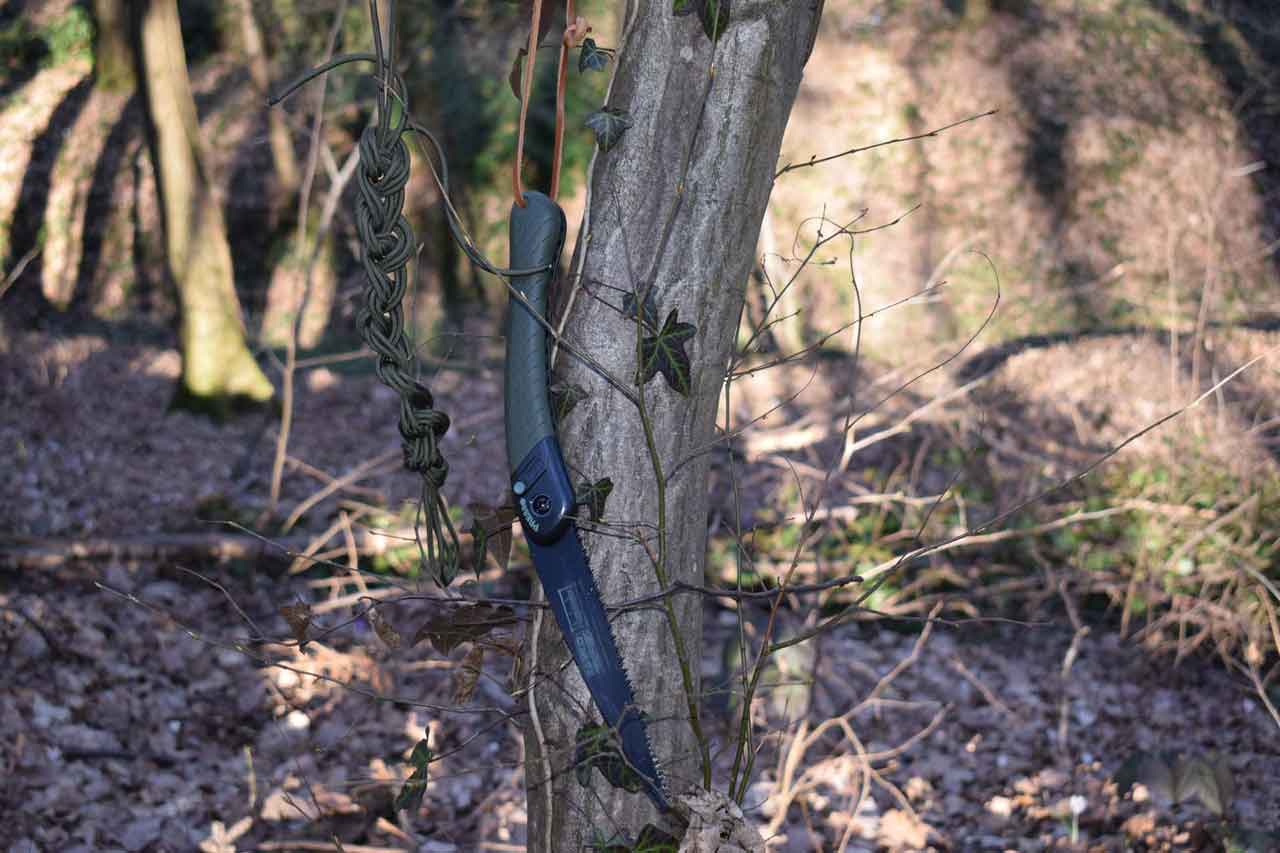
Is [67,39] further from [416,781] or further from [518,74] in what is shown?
[416,781]

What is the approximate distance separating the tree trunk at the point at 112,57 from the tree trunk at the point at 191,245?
5.64m

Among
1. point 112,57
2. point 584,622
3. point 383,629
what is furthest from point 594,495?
point 112,57

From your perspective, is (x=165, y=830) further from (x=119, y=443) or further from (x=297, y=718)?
(x=119, y=443)

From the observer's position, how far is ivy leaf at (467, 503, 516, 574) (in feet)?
5.66

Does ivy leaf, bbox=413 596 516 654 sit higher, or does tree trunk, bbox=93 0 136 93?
tree trunk, bbox=93 0 136 93

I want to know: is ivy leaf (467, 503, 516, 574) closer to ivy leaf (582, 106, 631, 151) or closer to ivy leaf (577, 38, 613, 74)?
Answer: ivy leaf (582, 106, 631, 151)

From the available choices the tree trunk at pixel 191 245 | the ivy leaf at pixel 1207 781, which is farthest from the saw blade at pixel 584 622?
the tree trunk at pixel 191 245

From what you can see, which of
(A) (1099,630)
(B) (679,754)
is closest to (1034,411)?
(A) (1099,630)

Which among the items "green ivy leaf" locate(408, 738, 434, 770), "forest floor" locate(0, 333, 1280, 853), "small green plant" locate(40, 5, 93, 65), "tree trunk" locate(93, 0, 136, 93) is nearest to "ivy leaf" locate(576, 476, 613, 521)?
"green ivy leaf" locate(408, 738, 434, 770)

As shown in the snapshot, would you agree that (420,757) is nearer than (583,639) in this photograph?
No

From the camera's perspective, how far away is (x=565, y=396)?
159cm

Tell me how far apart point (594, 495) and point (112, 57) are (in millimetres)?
13208

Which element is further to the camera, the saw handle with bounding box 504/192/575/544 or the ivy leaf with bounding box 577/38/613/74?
the ivy leaf with bounding box 577/38/613/74

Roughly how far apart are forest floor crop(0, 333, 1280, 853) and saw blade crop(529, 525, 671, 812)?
1.05m
